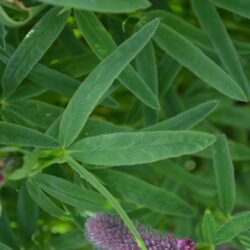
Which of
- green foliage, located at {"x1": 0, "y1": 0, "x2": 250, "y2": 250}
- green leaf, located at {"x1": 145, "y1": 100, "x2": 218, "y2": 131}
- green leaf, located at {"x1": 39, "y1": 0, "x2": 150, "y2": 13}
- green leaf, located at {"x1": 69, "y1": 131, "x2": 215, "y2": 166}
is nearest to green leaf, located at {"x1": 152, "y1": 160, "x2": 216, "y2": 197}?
green foliage, located at {"x1": 0, "y1": 0, "x2": 250, "y2": 250}

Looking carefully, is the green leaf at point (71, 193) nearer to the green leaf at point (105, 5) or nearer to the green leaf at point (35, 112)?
the green leaf at point (35, 112)

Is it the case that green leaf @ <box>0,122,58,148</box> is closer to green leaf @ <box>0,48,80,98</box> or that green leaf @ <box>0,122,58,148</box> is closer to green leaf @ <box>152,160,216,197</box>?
green leaf @ <box>0,48,80,98</box>

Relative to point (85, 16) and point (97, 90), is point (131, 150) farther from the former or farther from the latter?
point (85, 16)

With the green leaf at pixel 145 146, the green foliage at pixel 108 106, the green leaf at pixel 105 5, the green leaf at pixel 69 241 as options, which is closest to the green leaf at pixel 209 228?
the green foliage at pixel 108 106

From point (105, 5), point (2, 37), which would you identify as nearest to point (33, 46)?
point (2, 37)

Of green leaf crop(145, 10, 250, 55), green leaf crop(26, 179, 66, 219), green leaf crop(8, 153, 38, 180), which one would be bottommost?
green leaf crop(26, 179, 66, 219)

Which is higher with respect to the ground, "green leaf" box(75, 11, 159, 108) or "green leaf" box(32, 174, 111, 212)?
"green leaf" box(75, 11, 159, 108)
